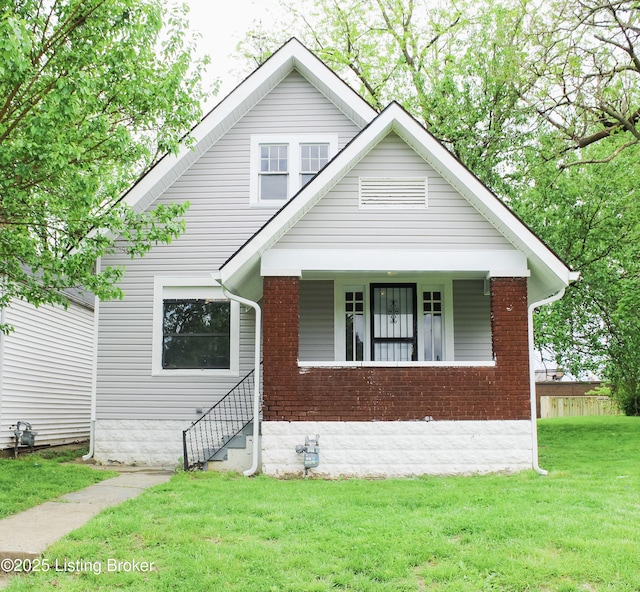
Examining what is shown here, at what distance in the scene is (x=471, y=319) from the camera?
43.9 feet

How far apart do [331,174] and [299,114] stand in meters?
3.70

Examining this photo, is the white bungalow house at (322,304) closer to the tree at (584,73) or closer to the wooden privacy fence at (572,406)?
the tree at (584,73)

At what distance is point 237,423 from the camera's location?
1307cm

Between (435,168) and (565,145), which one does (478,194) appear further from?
(565,145)

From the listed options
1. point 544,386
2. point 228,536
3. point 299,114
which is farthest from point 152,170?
point 544,386

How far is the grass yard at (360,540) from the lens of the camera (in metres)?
5.80

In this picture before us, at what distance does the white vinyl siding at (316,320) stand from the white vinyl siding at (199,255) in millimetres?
1016

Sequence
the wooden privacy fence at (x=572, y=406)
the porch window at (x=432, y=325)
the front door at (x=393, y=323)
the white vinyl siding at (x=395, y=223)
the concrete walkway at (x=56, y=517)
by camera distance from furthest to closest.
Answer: the wooden privacy fence at (x=572, y=406)
the porch window at (x=432, y=325)
the front door at (x=393, y=323)
the white vinyl siding at (x=395, y=223)
the concrete walkway at (x=56, y=517)

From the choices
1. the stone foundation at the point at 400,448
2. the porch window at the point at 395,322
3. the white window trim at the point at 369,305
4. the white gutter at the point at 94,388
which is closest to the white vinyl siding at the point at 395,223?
the white window trim at the point at 369,305

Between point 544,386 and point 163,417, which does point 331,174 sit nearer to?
point 163,417

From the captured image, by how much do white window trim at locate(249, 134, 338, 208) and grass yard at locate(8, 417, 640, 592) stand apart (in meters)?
6.14

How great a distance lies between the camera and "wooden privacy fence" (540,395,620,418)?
103ft

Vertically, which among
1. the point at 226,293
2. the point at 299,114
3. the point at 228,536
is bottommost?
the point at 228,536

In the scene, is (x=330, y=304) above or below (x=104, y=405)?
above
